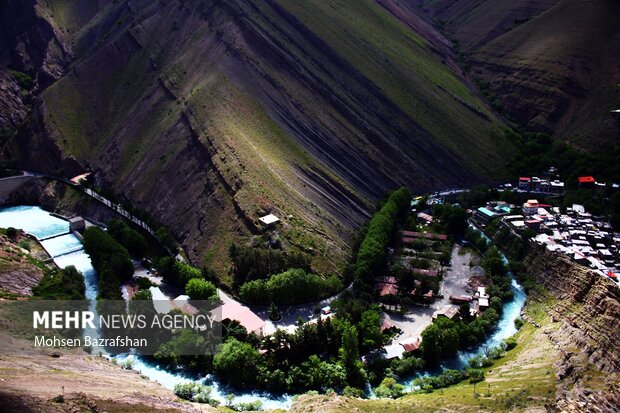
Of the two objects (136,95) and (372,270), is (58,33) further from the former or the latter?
(372,270)

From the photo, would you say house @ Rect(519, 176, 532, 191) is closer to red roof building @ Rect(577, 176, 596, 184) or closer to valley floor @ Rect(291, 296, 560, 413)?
red roof building @ Rect(577, 176, 596, 184)

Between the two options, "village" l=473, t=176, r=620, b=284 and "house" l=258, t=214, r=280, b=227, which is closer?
"village" l=473, t=176, r=620, b=284

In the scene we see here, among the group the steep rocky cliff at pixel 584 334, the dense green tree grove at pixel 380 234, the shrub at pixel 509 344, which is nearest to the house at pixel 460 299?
the steep rocky cliff at pixel 584 334

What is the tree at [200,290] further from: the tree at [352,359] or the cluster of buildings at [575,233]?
the cluster of buildings at [575,233]

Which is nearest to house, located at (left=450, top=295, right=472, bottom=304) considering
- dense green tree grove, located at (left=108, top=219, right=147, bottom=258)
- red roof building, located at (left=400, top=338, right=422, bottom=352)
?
red roof building, located at (left=400, top=338, right=422, bottom=352)

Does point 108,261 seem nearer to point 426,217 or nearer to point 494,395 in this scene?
point 426,217

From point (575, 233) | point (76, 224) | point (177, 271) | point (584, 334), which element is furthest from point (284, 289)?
point (575, 233)
